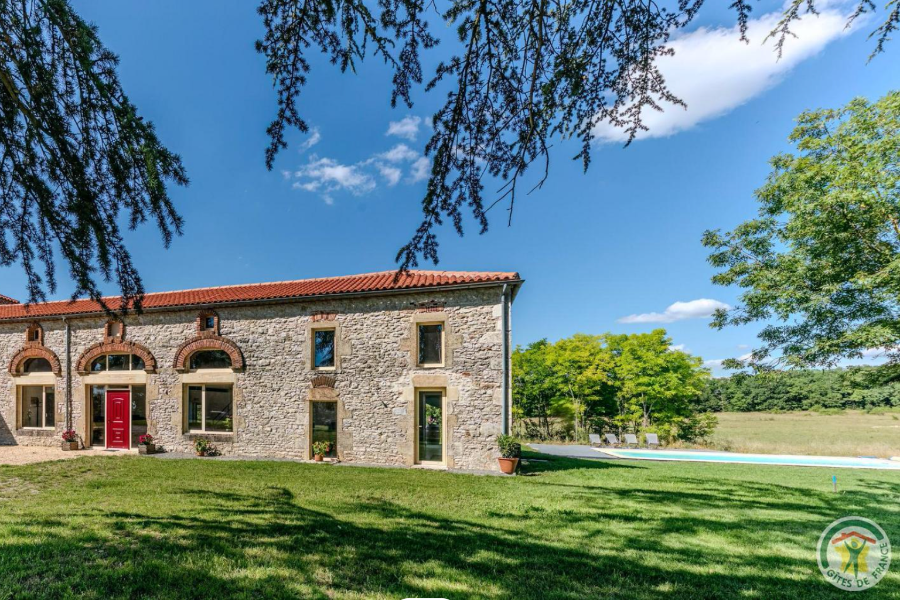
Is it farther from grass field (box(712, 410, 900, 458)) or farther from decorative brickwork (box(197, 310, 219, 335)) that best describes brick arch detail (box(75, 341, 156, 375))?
grass field (box(712, 410, 900, 458))

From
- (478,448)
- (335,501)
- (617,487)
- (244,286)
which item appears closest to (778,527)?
(617,487)

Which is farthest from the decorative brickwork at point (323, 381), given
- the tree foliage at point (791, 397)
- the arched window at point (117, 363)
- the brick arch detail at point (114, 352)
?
the tree foliage at point (791, 397)

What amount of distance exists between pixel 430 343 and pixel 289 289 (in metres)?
5.25

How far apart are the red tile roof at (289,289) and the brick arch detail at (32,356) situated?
3.78 feet

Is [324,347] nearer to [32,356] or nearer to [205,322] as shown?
[205,322]

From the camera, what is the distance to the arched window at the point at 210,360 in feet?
41.7

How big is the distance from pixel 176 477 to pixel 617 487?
9818 mm

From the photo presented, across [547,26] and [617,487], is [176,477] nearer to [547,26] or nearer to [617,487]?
[617,487]

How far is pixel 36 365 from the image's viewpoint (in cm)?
1468

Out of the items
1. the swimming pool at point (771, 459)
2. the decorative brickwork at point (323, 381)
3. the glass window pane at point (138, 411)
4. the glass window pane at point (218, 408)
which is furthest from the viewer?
the swimming pool at point (771, 459)

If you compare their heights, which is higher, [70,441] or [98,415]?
[98,415]

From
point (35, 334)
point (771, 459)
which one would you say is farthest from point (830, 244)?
point (35, 334)

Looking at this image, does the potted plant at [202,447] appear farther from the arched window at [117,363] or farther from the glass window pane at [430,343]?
the glass window pane at [430,343]

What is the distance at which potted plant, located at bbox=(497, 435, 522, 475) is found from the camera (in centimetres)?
988
